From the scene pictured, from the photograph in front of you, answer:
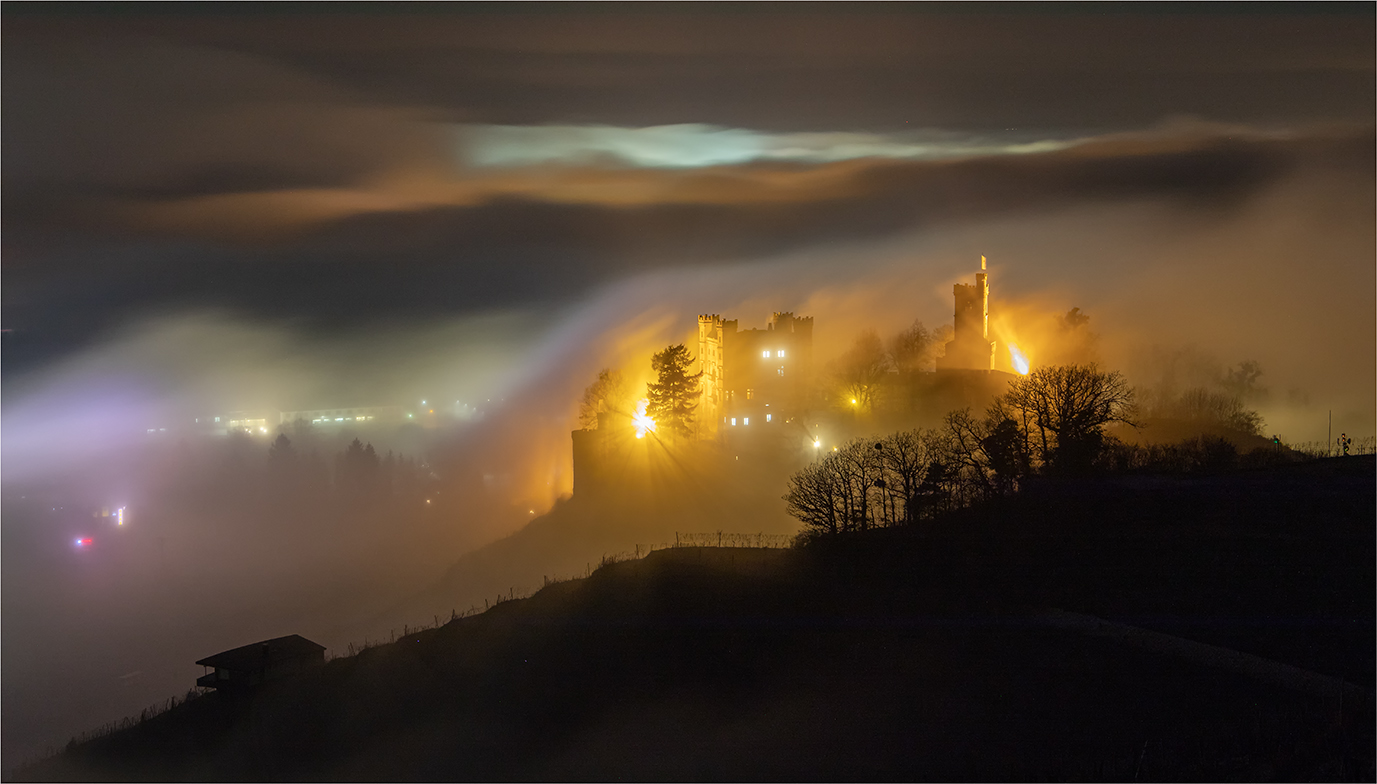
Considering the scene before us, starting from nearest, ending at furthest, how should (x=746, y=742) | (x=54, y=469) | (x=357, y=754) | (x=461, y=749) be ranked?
(x=746, y=742)
(x=461, y=749)
(x=357, y=754)
(x=54, y=469)

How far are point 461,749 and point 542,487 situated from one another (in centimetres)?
10388

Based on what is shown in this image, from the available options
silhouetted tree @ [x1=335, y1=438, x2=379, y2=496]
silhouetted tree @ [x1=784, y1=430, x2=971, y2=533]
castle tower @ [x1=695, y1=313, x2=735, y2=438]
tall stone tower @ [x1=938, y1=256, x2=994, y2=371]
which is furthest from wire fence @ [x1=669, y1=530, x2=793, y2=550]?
silhouetted tree @ [x1=335, y1=438, x2=379, y2=496]

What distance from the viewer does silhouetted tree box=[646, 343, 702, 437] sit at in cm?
8212

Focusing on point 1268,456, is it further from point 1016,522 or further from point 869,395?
point 869,395

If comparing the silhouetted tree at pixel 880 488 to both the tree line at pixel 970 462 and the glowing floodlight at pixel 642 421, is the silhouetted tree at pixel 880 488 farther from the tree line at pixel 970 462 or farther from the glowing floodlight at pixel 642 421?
the glowing floodlight at pixel 642 421

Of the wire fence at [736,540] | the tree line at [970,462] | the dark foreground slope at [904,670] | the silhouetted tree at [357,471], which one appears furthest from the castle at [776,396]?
the silhouetted tree at [357,471]

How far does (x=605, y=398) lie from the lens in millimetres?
88000

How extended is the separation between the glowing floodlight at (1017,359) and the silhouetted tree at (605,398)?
1415 inches

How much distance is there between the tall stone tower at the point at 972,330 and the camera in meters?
83.9

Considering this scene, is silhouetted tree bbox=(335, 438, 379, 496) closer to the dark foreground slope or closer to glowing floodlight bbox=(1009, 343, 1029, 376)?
glowing floodlight bbox=(1009, 343, 1029, 376)

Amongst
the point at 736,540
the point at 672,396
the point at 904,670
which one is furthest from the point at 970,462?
the point at 672,396

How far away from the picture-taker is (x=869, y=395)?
77.2 meters

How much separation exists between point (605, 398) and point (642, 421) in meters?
5.67

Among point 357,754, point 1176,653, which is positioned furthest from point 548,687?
point 1176,653
